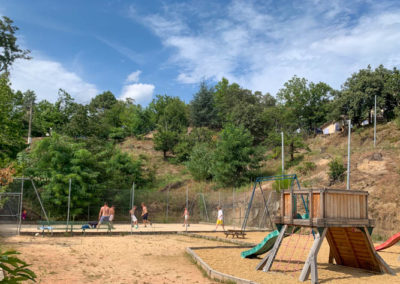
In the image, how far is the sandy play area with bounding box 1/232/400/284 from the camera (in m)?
9.21

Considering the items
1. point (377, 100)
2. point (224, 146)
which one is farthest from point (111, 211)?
point (377, 100)

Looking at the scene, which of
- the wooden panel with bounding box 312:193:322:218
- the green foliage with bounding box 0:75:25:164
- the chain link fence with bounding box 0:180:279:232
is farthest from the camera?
the green foliage with bounding box 0:75:25:164

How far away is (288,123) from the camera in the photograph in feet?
199

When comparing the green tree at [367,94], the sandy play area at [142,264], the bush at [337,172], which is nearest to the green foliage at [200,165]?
the bush at [337,172]

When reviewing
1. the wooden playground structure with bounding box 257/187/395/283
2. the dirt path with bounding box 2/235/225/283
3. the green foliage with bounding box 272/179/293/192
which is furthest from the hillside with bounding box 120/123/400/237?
the dirt path with bounding box 2/235/225/283

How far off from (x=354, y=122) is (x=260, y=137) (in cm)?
1561

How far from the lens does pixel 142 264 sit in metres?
11.2

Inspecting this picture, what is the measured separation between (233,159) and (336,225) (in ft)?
96.7

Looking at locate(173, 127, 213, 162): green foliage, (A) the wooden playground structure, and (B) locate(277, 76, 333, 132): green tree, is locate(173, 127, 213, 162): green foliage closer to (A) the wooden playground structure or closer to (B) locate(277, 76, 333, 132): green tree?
(B) locate(277, 76, 333, 132): green tree

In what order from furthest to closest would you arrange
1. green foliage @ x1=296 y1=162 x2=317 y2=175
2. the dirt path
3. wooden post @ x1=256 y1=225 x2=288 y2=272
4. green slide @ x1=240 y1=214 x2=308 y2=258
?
1. green foliage @ x1=296 y1=162 x2=317 y2=175
2. green slide @ x1=240 y1=214 x2=308 y2=258
3. wooden post @ x1=256 y1=225 x2=288 y2=272
4. the dirt path

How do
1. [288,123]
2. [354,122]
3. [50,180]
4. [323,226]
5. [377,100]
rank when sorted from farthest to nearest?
[288,123] < [354,122] < [377,100] < [50,180] < [323,226]

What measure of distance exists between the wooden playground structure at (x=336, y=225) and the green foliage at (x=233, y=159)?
27.1 m

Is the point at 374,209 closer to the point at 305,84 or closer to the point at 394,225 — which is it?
the point at 394,225

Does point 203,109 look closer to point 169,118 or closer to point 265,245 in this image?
point 169,118
